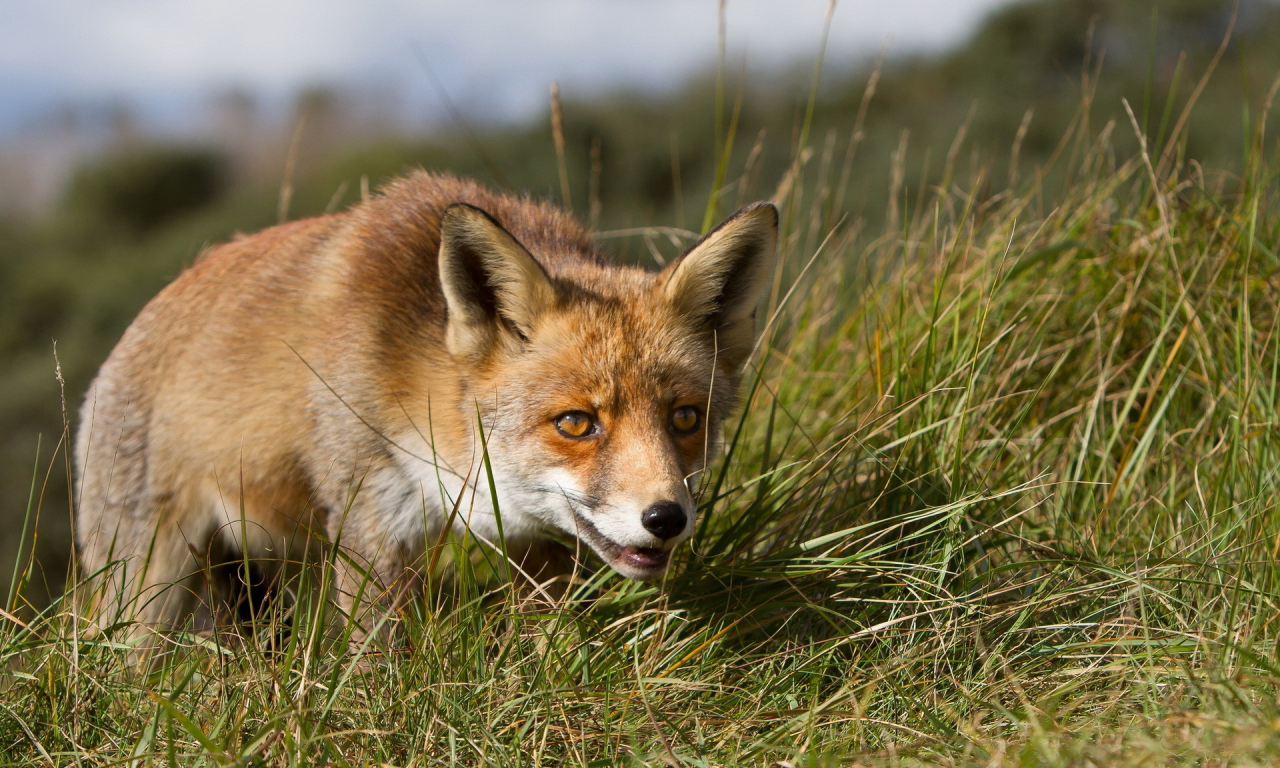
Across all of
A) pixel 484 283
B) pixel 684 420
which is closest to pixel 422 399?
pixel 484 283

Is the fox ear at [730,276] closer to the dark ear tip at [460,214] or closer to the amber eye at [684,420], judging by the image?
the amber eye at [684,420]

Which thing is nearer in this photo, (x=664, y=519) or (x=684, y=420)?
(x=664, y=519)

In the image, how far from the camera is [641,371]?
3.54 m

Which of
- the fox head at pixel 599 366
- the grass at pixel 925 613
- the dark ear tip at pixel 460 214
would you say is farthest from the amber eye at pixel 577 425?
the dark ear tip at pixel 460 214

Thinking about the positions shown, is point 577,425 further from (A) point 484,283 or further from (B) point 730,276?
(B) point 730,276

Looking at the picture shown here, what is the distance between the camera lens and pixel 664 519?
3.05m

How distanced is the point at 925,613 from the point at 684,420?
1.08 metres

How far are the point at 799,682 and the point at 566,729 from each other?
0.83 meters

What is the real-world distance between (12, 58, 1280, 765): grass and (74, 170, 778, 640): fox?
33 centimetres

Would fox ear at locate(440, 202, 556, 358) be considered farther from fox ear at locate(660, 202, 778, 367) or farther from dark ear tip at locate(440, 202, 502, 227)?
fox ear at locate(660, 202, 778, 367)

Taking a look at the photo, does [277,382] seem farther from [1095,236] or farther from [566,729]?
[1095,236]

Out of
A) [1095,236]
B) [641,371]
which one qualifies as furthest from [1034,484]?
[1095,236]

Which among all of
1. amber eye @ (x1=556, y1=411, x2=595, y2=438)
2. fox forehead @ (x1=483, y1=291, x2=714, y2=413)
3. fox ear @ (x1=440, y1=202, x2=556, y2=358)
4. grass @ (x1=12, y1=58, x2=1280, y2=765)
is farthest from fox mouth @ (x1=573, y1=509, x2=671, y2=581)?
fox ear @ (x1=440, y1=202, x2=556, y2=358)

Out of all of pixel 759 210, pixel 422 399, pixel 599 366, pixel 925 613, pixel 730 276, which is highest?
pixel 759 210
